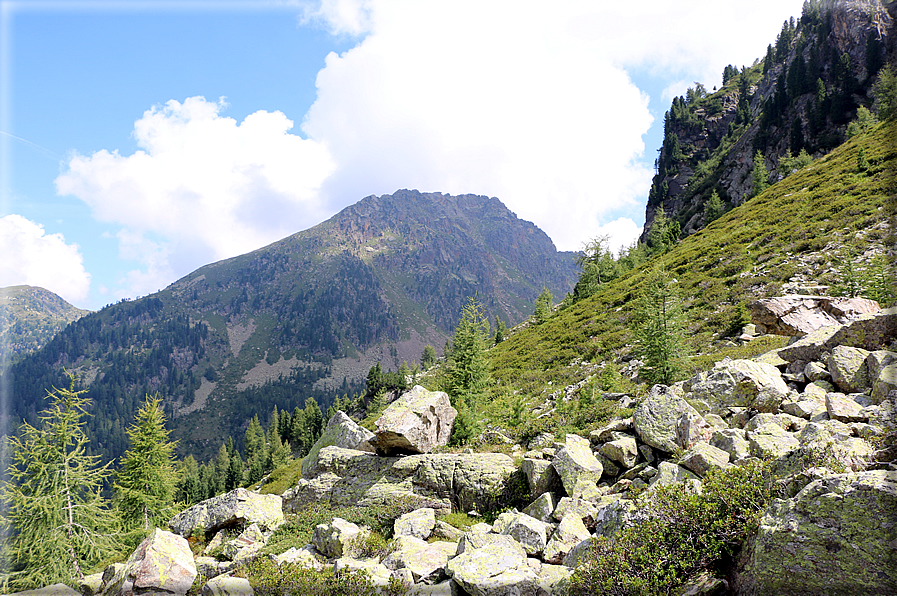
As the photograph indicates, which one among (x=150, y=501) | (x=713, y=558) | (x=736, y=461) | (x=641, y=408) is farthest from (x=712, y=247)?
(x=150, y=501)

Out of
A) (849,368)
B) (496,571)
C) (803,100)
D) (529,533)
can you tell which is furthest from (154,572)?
(803,100)

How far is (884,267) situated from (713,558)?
2160 cm

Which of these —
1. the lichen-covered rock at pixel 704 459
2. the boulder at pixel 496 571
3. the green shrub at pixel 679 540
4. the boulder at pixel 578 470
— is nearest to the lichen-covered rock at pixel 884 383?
the lichen-covered rock at pixel 704 459

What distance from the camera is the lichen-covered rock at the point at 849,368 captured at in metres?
8.99

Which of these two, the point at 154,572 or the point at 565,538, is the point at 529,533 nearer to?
the point at 565,538

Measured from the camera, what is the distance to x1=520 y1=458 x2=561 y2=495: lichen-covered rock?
10.7 meters

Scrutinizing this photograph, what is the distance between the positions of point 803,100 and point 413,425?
12973cm

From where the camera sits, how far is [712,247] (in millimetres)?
40406

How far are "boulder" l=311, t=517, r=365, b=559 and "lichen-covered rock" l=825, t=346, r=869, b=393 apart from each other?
41.5 feet

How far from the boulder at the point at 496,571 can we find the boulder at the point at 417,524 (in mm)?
2986

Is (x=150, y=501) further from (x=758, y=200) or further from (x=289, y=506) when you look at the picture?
(x=758, y=200)

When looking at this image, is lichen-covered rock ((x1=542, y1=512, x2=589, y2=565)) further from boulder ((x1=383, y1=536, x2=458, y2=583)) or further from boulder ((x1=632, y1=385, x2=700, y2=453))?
boulder ((x1=632, y1=385, x2=700, y2=453))

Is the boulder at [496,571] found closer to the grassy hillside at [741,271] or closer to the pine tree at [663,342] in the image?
the grassy hillside at [741,271]

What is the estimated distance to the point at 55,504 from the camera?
1850 cm
